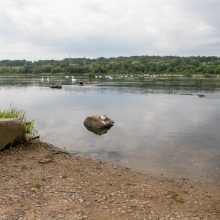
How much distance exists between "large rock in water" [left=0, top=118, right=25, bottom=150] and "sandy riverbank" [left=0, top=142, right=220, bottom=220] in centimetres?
69

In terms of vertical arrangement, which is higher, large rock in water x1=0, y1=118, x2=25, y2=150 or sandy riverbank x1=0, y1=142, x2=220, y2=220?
large rock in water x1=0, y1=118, x2=25, y2=150

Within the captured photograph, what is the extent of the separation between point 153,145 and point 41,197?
12.3 metres

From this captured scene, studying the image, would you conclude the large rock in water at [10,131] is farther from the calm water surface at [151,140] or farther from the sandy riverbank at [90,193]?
the calm water surface at [151,140]

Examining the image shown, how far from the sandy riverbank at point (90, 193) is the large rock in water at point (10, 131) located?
69cm

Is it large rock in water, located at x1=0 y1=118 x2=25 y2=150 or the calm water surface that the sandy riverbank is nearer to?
large rock in water, located at x1=0 y1=118 x2=25 y2=150

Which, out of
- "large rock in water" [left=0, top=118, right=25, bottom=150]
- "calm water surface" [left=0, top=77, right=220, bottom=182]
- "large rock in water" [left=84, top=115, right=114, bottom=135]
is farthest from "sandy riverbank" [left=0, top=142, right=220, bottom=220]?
"large rock in water" [left=84, top=115, right=114, bottom=135]

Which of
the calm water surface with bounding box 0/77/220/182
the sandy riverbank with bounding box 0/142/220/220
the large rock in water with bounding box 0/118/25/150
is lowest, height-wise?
the calm water surface with bounding box 0/77/220/182

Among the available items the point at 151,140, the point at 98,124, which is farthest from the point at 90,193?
the point at 98,124

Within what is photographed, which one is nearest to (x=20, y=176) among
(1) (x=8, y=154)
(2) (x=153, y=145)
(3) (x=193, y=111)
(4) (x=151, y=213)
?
(1) (x=8, y=154)

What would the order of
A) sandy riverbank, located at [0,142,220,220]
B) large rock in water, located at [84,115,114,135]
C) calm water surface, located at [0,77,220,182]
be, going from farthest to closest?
large rock in water, located at [84,115,114,135] < calm water surface, located at [0,77,220,182] < sandy riverbank, located at [0,142,220,220]

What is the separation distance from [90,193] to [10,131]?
7.27 metres

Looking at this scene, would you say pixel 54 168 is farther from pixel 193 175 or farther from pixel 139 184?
pixel 193 175

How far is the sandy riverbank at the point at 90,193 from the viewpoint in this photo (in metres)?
10.3

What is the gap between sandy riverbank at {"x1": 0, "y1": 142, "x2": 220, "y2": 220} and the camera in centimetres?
1031
